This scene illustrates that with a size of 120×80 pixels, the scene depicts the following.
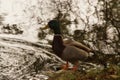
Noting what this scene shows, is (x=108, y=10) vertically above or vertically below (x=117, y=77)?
above

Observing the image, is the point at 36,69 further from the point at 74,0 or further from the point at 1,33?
the point at 74,0

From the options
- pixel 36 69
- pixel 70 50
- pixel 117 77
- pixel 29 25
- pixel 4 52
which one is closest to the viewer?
pixel 117 77

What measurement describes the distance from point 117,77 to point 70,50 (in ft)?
6.28

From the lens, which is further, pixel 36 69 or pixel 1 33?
pixel 1 33

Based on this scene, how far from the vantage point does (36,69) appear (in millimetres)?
8352

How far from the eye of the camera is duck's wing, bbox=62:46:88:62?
775cm

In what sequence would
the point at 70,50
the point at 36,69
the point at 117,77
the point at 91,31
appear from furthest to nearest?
the point at 91,31 < the point at 36,69 < the point at 70,50 < the point at 117,77

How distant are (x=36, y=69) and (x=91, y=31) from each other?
7.04 feet

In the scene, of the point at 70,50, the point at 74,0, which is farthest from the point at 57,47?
the point at 74,0

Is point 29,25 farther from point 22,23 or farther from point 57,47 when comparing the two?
point 57,47

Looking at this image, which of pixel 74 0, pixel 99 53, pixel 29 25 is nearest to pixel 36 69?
pixel 99 53

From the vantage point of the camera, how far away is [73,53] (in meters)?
7.79

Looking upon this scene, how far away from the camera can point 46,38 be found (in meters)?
9.97

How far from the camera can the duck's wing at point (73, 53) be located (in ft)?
25.4
